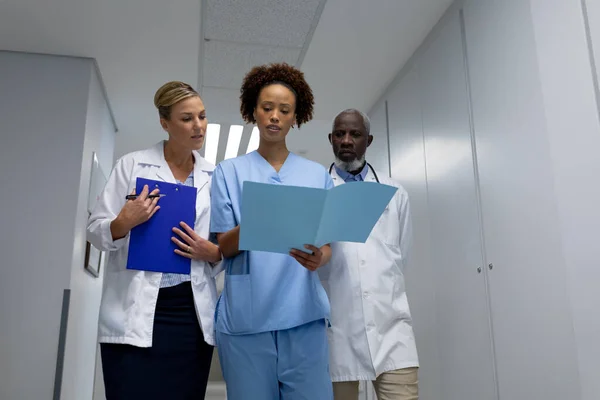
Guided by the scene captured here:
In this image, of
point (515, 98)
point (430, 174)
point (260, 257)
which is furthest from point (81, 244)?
point (515, 98)

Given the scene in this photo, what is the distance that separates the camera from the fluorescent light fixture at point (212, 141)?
476cm

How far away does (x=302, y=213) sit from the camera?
125 cm

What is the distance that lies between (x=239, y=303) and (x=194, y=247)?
21cm

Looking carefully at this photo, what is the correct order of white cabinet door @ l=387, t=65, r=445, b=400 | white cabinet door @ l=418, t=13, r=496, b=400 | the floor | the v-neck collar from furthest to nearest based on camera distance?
the floor < white cabinet door @ l=387, t=65, r=445, b=400 < white cabinet door @ l=418, t=13, r=496, b=400 < the v-neck collar

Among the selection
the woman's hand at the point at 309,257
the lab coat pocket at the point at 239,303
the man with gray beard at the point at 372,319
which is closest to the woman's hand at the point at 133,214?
the lab coat pocket at the point at 239,303

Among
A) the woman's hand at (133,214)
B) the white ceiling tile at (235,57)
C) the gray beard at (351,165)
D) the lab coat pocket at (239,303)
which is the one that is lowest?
the lab coat pocket at (239,303)

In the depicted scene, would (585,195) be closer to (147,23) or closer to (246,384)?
(246,384)

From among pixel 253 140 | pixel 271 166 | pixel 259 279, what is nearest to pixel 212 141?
pixel 253 140

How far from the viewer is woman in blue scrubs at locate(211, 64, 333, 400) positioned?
1.35m

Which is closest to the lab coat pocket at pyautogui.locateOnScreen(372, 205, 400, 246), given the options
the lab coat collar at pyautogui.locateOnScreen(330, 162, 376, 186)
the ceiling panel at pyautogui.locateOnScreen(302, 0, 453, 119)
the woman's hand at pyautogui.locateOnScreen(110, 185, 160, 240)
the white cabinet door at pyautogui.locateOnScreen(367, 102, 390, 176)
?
the lab coat collar at pyautogui.locateOnScreen(330, 162, 376, 186)

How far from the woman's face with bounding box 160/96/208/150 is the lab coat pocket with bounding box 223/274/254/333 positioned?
440 mm

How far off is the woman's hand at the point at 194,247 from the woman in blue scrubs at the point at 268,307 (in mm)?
36

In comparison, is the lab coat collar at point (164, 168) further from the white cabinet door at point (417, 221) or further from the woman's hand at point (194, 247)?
the white cabinet door at point (417, 221)

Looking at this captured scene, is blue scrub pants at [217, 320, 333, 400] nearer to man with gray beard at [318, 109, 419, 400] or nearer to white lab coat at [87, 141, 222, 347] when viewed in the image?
white lab coat at [87, 141, 222, 347]
